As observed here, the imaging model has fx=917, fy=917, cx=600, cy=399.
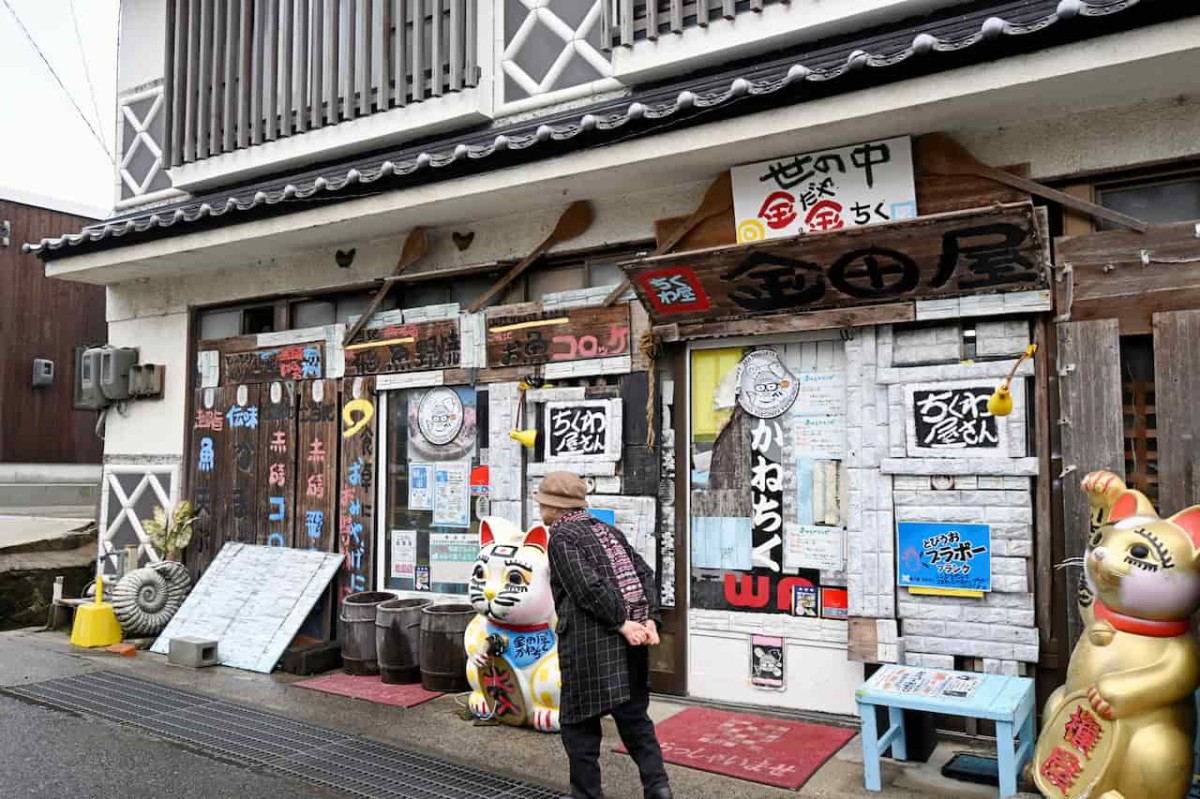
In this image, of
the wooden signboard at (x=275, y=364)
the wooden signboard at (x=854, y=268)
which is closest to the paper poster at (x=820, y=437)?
the wooden signboard at (x=854, y=268)

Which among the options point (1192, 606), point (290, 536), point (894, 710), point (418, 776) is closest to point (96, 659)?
point (290, 536)

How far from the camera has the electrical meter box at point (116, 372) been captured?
11148 millimetres

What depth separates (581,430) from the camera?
7770 mm

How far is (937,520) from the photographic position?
6211mm

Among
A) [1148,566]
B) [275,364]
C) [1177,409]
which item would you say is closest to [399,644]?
[275,364]

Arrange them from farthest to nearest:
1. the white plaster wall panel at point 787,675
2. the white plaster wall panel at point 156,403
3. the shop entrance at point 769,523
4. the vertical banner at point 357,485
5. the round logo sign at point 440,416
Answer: the white plaster wall panel at point 156,403
the vertical banner at point 357,485
the round logo sign at point 440,416
the shop entrance at point 769,523
the white plaster wall panel at point 787,675

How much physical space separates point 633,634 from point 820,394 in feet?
9.39

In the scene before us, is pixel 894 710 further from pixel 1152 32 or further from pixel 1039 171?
pixel 1152 32

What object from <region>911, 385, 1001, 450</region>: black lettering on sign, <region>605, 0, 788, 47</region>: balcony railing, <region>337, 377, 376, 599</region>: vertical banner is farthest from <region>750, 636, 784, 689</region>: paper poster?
<region>605, 0, 788, 47</region>: balcony railing

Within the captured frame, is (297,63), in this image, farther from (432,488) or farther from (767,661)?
(767,661)

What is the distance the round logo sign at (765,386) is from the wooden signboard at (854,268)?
1.30ft

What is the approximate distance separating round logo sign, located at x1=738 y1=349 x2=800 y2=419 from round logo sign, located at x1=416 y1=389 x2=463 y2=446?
282 cm

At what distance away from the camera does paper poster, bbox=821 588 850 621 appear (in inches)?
261

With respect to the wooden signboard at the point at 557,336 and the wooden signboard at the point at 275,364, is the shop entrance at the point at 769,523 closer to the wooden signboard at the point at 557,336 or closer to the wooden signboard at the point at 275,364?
the wooden signboard at the point at 557,336
